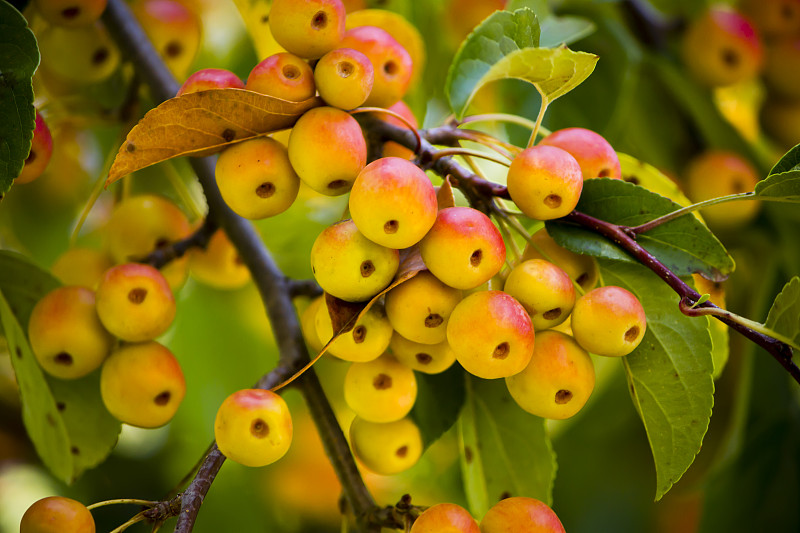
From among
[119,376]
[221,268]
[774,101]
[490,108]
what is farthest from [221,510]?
[774,101]

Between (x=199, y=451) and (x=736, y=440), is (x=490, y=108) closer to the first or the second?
(x=736, y=440)

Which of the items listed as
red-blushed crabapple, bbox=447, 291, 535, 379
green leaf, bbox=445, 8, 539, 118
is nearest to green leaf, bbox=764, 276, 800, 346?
red-blushed crabapple, bbox=447, 291, 535, 379

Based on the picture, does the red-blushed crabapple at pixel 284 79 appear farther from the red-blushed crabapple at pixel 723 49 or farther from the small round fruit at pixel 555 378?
the red-blushed crabapple at pixel 723 49

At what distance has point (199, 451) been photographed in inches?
58.7

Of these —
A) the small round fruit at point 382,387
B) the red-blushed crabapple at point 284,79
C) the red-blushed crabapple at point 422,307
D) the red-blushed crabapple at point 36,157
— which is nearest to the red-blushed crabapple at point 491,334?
the red-blushed crabapple at point 422,307

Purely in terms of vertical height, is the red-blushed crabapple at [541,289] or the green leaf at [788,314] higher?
the red-blushed crabapple at [541,289]

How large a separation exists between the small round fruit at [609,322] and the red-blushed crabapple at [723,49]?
84 cm

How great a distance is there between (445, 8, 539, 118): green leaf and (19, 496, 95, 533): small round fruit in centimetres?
53

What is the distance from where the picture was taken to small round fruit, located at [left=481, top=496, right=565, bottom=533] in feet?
2.12

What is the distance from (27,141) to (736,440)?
1.09 m

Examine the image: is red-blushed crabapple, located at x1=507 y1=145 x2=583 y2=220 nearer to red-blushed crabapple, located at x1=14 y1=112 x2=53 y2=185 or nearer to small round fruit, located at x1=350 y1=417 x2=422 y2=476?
small round fruit, located at x1=350 y1=417 x2=422 y2=476

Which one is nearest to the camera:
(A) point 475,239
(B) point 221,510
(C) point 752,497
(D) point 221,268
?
(A) point 475,239

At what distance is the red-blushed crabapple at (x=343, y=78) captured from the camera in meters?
0.65

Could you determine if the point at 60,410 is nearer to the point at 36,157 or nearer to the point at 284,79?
the point at 36,157
